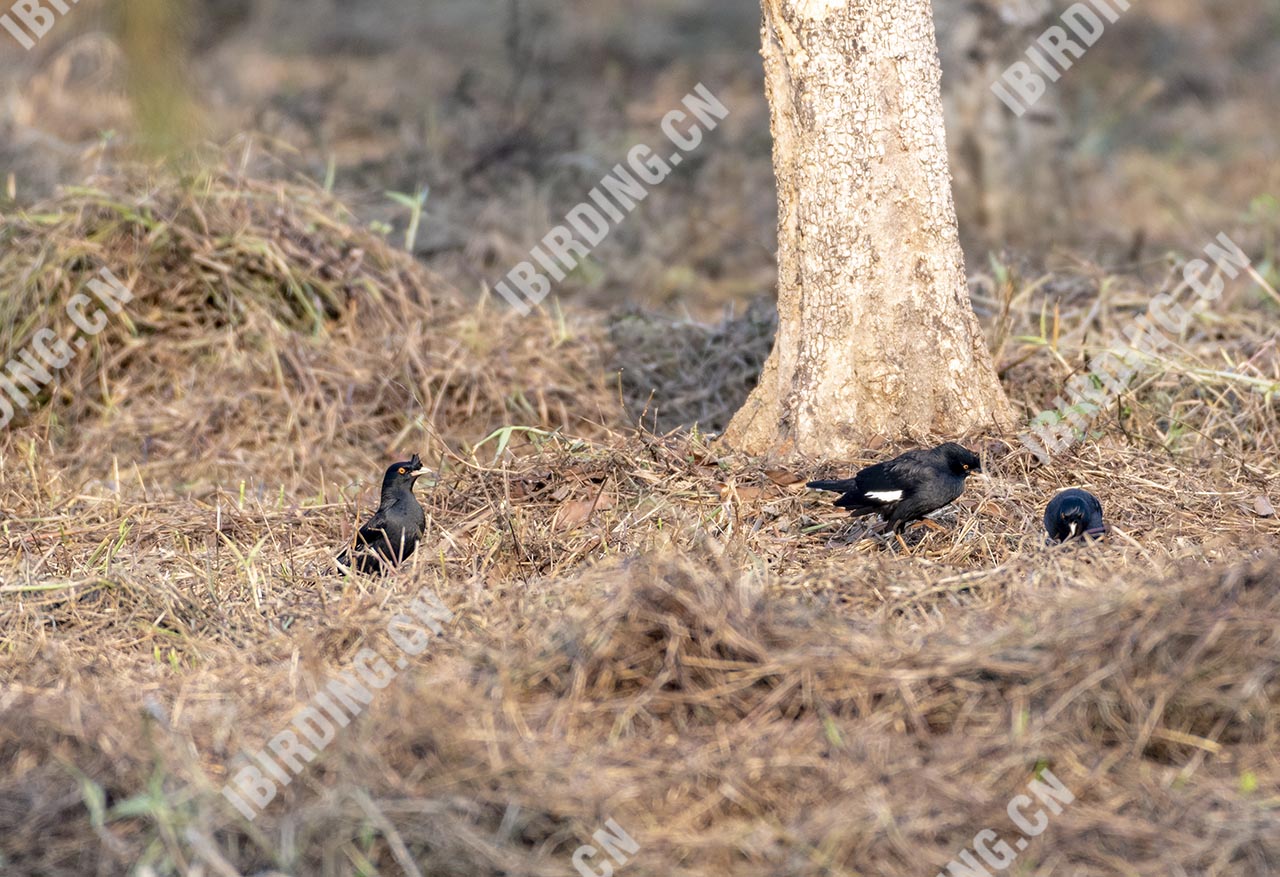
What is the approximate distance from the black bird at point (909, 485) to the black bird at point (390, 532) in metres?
1.39

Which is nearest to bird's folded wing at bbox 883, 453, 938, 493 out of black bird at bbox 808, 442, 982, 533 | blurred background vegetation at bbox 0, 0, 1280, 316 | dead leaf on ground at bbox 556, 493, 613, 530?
black bird at bbox 808, 442, 982, 533

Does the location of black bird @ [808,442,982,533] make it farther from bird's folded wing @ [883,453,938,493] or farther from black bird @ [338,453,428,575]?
black bird @ [338,453,428,575]

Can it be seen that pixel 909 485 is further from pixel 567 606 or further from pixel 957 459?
pixel 567 606

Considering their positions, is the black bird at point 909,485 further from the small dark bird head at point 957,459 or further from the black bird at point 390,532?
the black bird at point 390,532

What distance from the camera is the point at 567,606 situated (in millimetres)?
3834

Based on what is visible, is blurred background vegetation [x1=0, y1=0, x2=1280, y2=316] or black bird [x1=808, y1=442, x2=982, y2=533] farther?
blurred background vegetation [x1=0, y1=0, x2=1280, y2=316]

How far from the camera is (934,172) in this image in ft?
17.3

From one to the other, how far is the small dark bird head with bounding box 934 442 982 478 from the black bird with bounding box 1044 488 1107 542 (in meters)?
0.31

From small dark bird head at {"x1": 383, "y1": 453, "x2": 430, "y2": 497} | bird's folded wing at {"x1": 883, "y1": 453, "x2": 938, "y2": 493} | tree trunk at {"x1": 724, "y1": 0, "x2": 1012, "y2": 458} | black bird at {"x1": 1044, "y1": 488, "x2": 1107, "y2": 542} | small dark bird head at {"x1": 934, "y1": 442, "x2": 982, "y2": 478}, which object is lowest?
black bird at {"x1": 1044, "y1": 488, "x2": 1107, "y2": 542}

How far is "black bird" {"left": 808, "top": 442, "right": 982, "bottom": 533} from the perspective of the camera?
446cm

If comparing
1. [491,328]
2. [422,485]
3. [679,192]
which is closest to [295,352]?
[491,328]

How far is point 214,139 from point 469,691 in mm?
5263

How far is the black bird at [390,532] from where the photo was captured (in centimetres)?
468

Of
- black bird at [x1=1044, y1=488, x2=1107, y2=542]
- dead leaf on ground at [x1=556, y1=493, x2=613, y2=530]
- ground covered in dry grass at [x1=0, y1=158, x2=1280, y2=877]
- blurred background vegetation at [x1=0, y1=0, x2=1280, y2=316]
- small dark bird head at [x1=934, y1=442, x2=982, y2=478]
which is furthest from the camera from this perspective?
blurred background vegetation at [x1=0, y1=0, x2=1280, y2=316]
